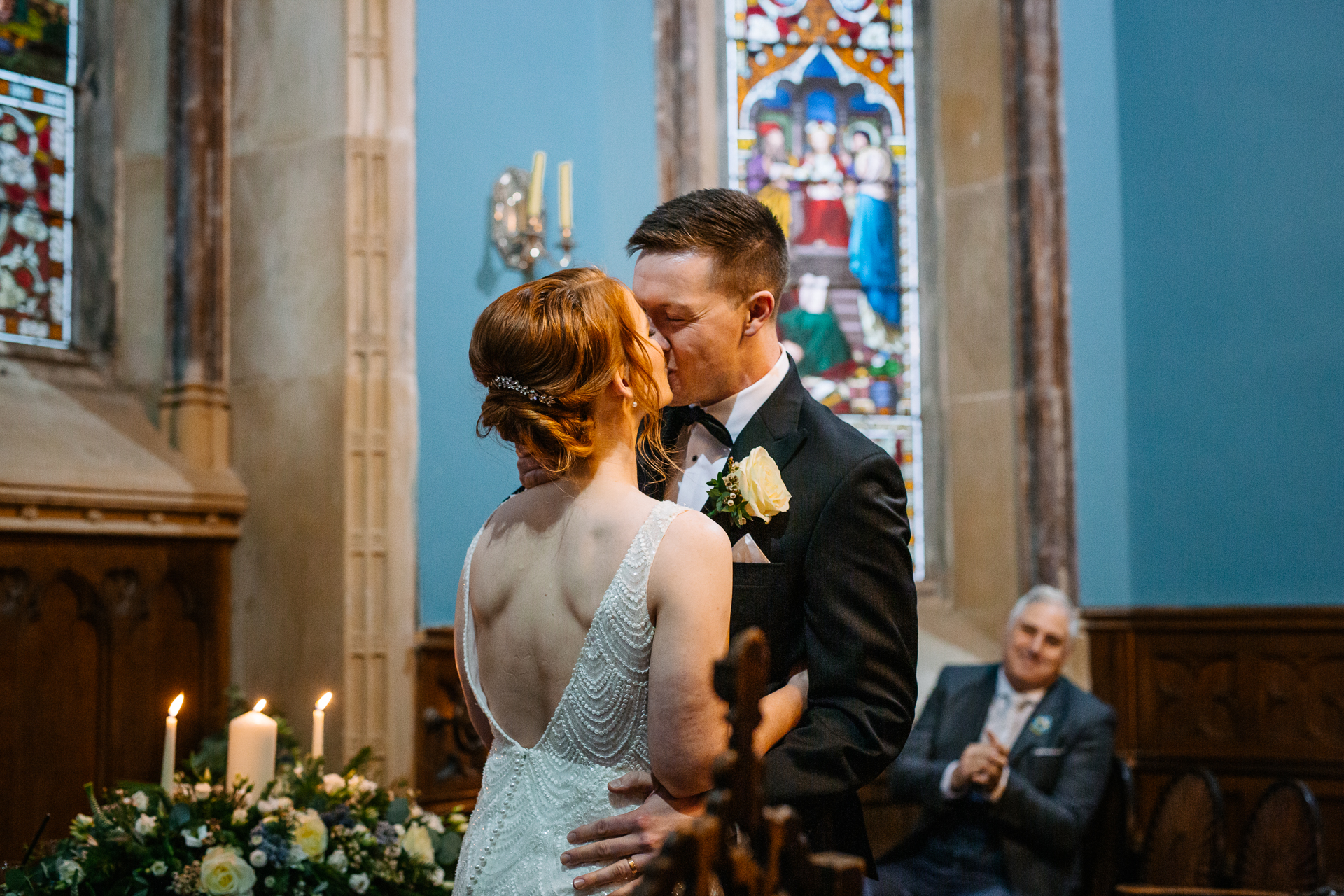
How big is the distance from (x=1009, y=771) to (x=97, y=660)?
9.48ft

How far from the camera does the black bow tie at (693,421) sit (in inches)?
74.8

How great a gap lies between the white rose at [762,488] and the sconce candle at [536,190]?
10.6 feet

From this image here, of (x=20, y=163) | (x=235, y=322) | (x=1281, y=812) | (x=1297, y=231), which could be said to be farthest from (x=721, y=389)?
(x=1297, y=231)

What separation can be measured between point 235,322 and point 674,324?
3.37m

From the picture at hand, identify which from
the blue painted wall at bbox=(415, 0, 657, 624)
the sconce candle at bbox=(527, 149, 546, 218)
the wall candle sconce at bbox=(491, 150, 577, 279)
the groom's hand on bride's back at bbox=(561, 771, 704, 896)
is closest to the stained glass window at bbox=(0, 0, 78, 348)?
the blue painted wall at bbox=(415, 0, 657, 624)

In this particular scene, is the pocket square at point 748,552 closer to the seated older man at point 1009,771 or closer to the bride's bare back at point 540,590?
the bride's bare back at point 540,590

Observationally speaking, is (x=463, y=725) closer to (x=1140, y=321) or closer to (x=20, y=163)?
(x=20, y=163)

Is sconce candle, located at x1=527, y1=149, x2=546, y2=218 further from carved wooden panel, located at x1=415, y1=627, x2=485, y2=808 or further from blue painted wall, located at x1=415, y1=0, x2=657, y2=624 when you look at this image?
carved wooden panel, located at x1=415, y1=627, x2=485, y2=808

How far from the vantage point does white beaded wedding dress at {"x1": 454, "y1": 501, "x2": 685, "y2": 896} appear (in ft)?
4.95

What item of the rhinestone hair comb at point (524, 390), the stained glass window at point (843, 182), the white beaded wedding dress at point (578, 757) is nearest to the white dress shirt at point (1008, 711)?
the stained glass window at point (843, 182)

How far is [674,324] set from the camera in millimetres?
1862

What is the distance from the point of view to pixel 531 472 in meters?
1.67

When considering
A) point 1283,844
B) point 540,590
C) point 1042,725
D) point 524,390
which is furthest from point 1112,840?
point 524,390

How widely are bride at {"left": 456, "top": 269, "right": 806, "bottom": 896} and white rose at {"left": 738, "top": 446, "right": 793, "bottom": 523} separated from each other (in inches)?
6.7
